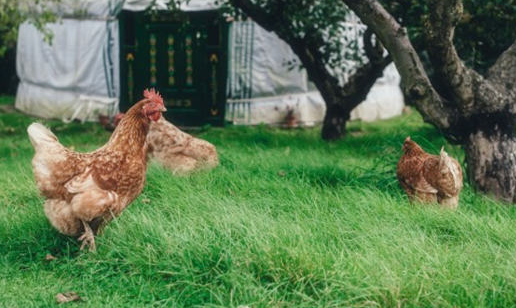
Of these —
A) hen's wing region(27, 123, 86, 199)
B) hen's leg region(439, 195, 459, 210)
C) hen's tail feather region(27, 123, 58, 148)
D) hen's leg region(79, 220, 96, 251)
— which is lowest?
hen's leg region(79, 220, 96, 251)

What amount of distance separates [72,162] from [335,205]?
6.55 ft

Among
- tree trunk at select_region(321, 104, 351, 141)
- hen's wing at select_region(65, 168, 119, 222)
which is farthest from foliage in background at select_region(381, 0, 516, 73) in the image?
hen's wing at select_region(65, 168, 119, 222)

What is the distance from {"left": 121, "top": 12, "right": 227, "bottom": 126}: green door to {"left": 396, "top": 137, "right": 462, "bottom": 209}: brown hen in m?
7.26

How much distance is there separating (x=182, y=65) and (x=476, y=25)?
5.90 meters

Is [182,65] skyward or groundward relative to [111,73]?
skyward

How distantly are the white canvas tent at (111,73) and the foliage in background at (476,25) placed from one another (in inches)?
166

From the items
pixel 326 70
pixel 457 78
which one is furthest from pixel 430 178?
pixel 326 70

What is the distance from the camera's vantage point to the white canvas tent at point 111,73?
12570 millimetres

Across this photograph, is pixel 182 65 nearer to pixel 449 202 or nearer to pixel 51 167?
pixel 449 202

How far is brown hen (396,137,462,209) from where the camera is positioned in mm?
5391

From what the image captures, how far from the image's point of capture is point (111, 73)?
1269cm

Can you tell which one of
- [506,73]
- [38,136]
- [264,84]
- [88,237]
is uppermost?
[506,73]

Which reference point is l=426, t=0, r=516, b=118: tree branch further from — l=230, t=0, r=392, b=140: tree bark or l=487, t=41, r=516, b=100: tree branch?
l=230, t=0, r=392, b=140: tree bark

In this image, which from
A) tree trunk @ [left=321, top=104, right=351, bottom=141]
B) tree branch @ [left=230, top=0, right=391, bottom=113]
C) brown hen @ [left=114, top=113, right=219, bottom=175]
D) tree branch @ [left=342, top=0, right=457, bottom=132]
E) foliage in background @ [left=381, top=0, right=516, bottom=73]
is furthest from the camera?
tree trunk @ [left=321, top=104, right=351, bottom=141]
